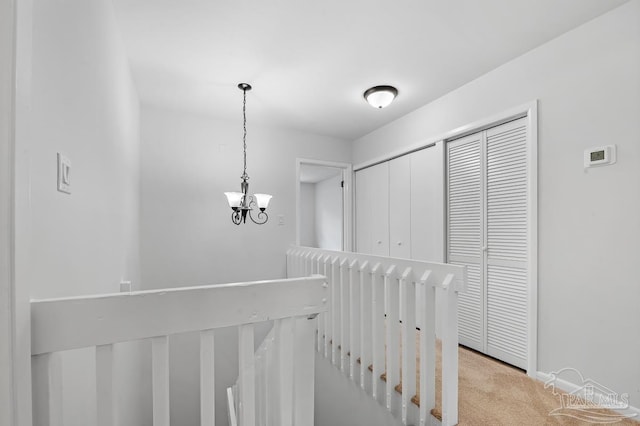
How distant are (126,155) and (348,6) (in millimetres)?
1901

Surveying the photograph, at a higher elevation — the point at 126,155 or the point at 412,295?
the point at 126,155

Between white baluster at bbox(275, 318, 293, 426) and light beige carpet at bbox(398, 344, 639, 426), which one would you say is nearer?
white baluster at bbox(275, 318, 293, 426)

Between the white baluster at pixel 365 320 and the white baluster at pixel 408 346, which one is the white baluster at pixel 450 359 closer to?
the white baluster at pixel 408 346

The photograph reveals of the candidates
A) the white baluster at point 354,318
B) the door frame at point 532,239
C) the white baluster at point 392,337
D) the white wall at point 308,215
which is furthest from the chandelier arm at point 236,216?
the white wall at point 308,215

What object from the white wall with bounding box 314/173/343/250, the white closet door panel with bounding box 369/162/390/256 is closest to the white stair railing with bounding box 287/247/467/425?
the white closet door panel with bounding box 369/162/390/256

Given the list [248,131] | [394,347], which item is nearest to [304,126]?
[248,131]

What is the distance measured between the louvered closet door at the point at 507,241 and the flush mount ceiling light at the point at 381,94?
2.87 feet

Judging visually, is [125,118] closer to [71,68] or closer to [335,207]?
[71,68]

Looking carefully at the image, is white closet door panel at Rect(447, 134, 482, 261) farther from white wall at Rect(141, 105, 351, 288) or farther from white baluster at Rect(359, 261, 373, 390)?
white wall at Rect(141, 105, 351, 288)

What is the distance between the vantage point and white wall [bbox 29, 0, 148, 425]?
826 mm

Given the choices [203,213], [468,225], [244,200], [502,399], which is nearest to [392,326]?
[502,399]

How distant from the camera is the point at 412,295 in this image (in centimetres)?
173

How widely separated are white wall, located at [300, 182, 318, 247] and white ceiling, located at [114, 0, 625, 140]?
12.4 ft

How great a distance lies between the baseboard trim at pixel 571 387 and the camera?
5.24 ft
